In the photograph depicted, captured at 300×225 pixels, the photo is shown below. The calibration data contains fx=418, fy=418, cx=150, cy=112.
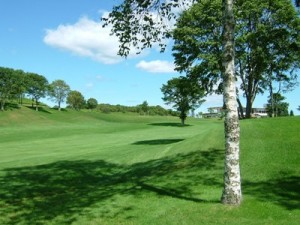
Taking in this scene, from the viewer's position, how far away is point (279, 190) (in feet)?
45.4

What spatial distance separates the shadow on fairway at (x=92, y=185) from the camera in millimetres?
14242

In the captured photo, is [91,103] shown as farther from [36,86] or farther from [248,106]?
[248,106]

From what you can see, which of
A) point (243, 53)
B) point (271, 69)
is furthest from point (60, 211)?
point (271, 69)

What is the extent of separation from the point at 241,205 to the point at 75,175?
41.4 ft

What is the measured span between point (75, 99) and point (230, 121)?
171 m

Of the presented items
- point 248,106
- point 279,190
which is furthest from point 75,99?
point 279,190

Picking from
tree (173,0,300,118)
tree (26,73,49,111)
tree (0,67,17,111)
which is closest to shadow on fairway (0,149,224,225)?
tree (173,0,300,118)

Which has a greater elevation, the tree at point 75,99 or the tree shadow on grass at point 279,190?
the tree at point 75,99

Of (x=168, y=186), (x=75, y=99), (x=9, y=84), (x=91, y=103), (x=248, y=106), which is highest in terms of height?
(x=9, y=84)

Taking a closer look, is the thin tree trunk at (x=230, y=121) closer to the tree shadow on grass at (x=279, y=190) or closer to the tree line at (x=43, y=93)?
the tree shadow on grass at (x=279, y=190)

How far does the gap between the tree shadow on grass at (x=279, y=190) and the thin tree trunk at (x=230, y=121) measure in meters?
1.28

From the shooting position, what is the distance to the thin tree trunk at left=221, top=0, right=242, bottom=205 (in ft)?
39.8

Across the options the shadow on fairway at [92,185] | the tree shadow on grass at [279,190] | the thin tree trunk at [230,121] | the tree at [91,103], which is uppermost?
the tree at [91,103]

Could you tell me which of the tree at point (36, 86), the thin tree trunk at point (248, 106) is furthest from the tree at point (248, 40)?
the tree at point (36, 86)
